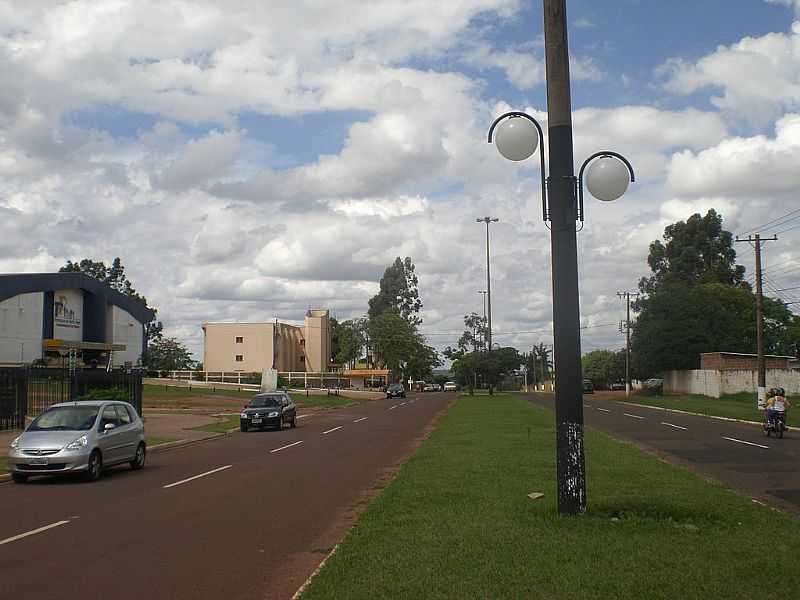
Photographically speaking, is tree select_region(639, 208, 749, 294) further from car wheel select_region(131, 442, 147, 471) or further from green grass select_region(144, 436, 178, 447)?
car wheel select_region(131, 442, 147, 471)

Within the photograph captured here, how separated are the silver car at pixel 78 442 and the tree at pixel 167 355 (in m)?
91.4

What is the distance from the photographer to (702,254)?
86000 mm

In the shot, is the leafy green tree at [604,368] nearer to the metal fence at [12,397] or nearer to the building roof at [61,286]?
the building roof at [61,286]

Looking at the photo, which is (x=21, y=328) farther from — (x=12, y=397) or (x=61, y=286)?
(x=12, y=397)

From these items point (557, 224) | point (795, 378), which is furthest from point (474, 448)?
point (795, 378)

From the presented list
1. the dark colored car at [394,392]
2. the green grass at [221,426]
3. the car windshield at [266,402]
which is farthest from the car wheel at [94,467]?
the dark colored car at [394,392]

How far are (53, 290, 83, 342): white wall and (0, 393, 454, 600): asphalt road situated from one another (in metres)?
40.9

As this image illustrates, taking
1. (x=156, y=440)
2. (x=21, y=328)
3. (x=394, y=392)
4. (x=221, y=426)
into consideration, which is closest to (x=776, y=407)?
(x=156, y=440)

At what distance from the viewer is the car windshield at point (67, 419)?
1703 cm

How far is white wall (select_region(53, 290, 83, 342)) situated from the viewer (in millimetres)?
57934

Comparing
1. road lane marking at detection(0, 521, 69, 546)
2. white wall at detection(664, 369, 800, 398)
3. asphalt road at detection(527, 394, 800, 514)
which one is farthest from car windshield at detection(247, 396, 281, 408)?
white wall at detection(664, 369, 800, 398)

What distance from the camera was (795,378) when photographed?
56781mm

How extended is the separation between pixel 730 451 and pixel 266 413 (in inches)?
704

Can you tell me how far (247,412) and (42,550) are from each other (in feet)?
78.5
